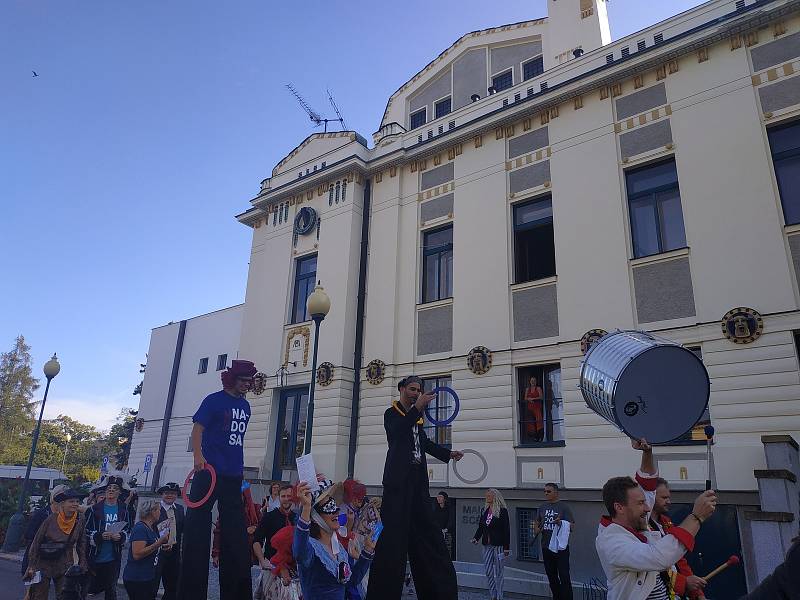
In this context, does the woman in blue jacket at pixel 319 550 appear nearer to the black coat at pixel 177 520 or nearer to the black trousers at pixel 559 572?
the black coat at pixel 177 520

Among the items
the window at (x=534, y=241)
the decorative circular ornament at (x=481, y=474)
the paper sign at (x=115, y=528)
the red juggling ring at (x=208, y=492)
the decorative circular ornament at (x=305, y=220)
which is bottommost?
the paper sign at (x=115, y=528)

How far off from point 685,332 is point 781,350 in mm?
1798

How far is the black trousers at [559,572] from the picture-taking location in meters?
9.86

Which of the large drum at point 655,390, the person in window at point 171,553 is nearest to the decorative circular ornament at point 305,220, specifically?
the person in window at point 171,553

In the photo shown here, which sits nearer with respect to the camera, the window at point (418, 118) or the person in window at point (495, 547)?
the person in window at point (495, 547)

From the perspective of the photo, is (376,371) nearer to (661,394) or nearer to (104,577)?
(104,577)

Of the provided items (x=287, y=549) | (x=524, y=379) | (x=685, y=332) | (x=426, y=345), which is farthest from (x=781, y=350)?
(x=287, y=549)

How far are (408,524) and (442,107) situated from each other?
18261 millimetres

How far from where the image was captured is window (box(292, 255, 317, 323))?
20344 millimetres

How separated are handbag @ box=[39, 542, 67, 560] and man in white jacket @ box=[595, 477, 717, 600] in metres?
7.48

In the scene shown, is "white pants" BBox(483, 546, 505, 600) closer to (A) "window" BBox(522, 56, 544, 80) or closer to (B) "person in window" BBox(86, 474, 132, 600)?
(B) "person in window" BBox(86, 474, 132, 600)

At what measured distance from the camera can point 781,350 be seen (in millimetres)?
11109

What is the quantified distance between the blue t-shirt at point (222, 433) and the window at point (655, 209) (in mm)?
10819

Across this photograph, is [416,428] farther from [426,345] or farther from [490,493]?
[426,345]
